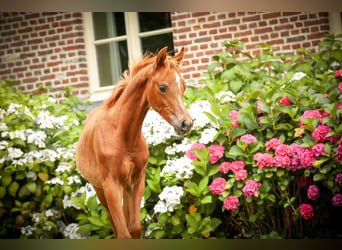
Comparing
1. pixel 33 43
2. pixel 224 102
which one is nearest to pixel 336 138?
pixel 224 102

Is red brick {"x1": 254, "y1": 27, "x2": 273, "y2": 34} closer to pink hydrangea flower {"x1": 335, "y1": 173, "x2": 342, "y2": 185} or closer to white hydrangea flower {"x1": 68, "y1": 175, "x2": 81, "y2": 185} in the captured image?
pink hydrangea flower {"x1": 335, "y1": 173, "x2": 342, "y2": 185}

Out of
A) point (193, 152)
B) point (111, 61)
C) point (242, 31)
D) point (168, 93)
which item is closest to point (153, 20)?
point (111, 61)

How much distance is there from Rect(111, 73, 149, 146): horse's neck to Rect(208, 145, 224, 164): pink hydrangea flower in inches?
38.6

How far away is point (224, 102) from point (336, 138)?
79cm

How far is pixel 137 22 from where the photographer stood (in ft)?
15.7

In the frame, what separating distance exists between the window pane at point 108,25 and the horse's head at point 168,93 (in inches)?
134

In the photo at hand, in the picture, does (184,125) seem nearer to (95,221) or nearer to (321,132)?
(321,132)

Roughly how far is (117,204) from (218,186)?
104cm

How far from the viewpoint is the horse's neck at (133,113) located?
1.70 meters

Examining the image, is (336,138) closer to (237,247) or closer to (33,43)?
(237,247)

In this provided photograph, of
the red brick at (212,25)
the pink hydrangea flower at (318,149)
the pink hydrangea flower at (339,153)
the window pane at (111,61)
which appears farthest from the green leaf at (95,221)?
the red brick at (212,25)

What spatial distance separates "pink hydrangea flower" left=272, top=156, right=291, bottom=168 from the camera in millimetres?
2500

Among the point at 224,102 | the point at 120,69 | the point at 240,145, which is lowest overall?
the point at 240,145

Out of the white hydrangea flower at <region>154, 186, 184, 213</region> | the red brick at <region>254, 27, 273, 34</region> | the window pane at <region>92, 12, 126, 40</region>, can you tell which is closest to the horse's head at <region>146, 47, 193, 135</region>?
the white hydrangea flower at <region>154, 186, 184, 213</region>
